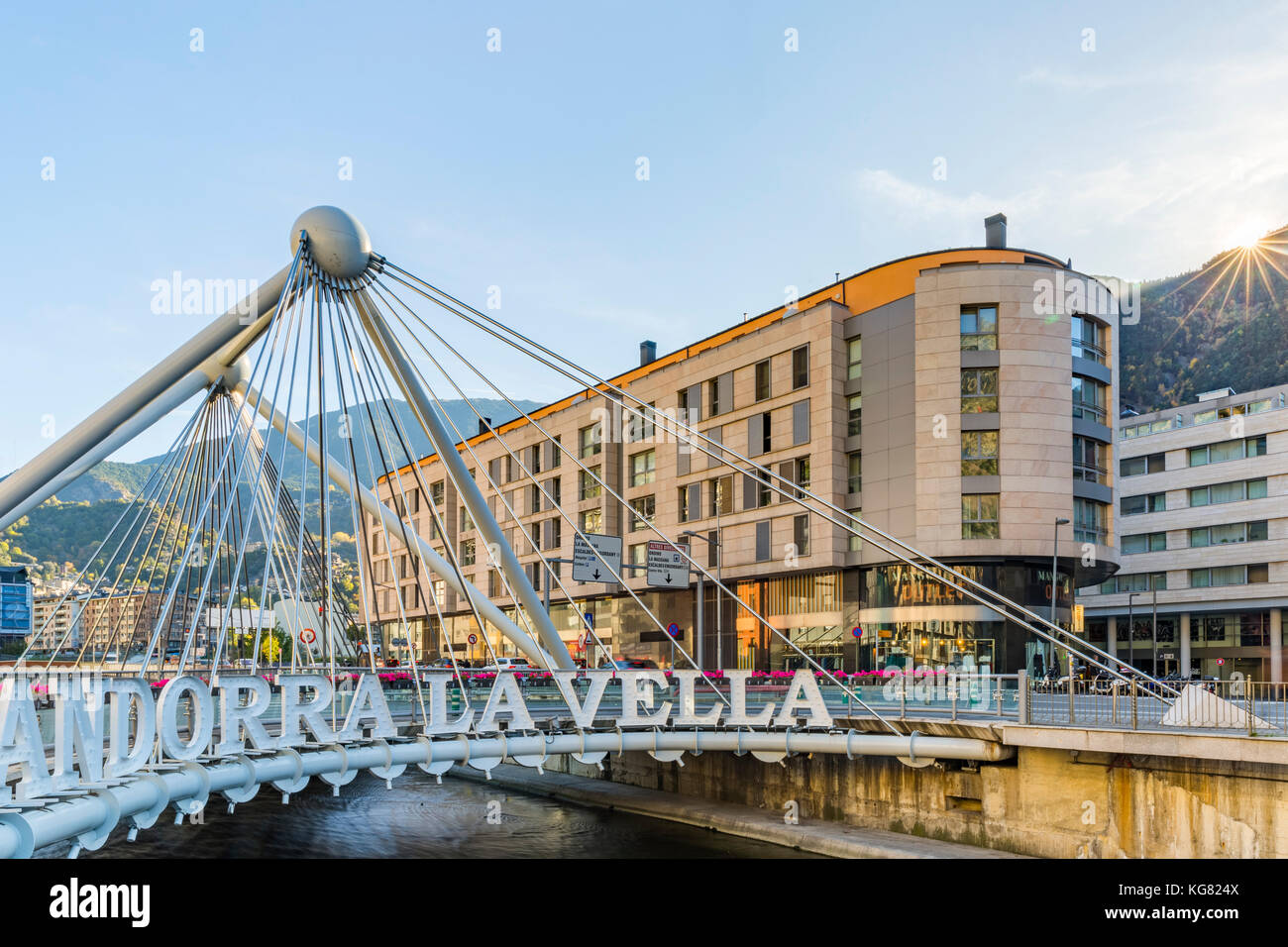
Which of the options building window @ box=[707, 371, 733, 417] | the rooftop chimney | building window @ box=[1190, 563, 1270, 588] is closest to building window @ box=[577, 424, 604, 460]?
building window @ box=[707, 371, 733, 417]

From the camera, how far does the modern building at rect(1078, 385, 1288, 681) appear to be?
79.3 m

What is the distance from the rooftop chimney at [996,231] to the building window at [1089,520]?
1622 cm

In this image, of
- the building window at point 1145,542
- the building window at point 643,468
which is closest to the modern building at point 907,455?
the building window at point 643,468

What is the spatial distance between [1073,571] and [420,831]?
39530 millimetres

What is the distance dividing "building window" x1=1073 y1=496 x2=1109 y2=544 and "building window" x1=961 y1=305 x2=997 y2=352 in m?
9.34

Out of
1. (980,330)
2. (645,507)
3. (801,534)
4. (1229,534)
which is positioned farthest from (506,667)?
(1229,534)

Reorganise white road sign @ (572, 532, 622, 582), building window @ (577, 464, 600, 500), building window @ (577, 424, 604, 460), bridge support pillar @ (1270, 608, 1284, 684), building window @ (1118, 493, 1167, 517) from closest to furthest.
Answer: white road sign @ (572, 532, 622, 582) < bridge support pillar @ (1270, 608, 1284, 684) < building window @ (577, 424, 604, 460) < building window @ (577, 464, 600, 500) < building window @ (1118, 493, 1167, 517)

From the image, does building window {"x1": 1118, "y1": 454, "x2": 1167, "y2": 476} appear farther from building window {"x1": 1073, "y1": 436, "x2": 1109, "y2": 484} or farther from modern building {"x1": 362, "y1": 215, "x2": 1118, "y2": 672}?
building window {"x1": 1073, "y1": 436, "x2": 1109, "y2": 484}

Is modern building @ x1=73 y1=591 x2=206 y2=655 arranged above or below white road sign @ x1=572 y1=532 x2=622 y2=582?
below

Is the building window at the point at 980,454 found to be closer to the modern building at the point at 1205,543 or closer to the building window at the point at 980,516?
the building window at the point at 980,516

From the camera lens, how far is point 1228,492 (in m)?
82.8
